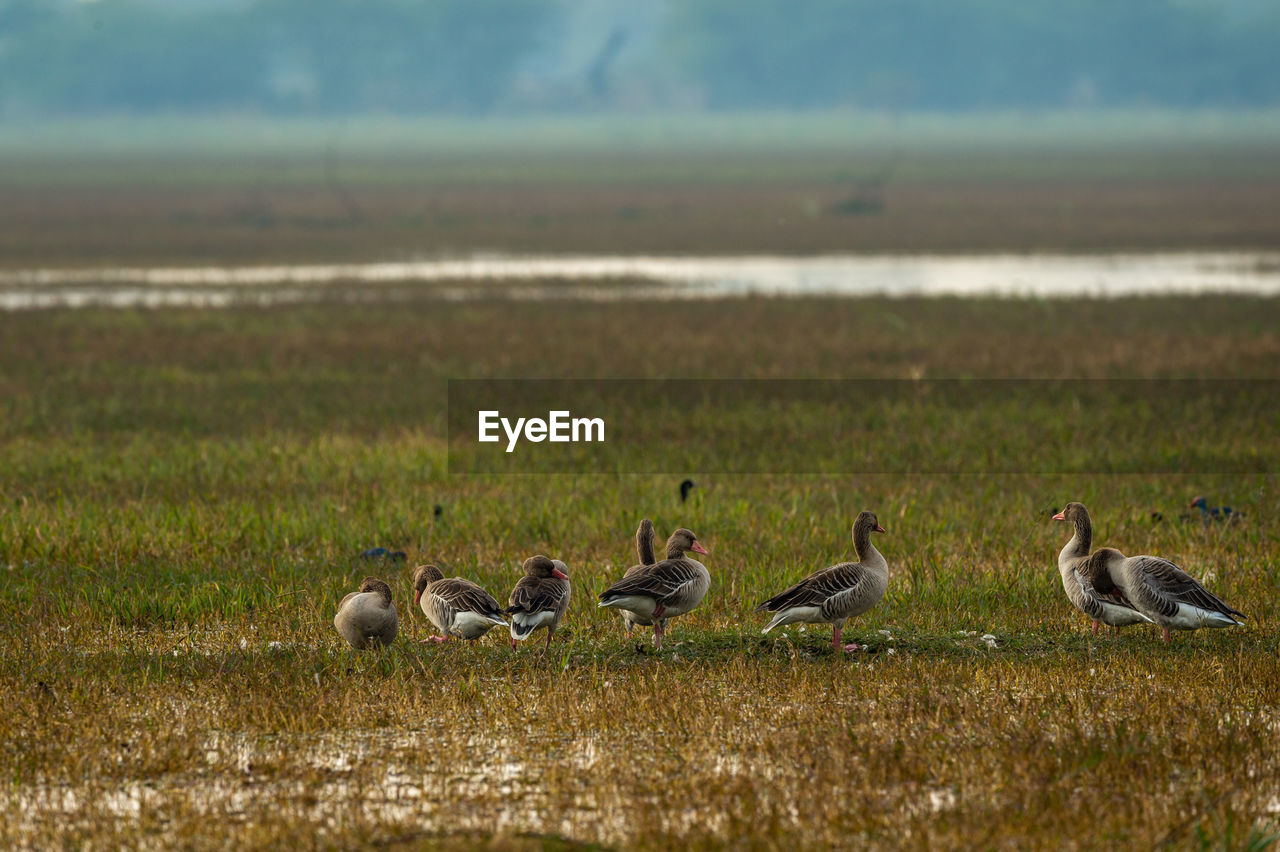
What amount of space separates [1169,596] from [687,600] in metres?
3.58

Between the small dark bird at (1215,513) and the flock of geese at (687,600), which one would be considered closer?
the flock of geese at (687,600)

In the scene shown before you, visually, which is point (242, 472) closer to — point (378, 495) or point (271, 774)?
point (378, 495)

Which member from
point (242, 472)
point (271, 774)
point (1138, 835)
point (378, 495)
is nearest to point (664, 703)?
point (271, 774)

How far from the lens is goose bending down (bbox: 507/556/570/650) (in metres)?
11.5

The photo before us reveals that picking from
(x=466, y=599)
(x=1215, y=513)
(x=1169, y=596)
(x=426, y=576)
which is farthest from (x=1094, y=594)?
(x=1215, y=513)

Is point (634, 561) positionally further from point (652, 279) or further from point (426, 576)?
point (652, 279)

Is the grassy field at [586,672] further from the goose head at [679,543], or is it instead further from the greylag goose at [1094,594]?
the goose head at [679,543]

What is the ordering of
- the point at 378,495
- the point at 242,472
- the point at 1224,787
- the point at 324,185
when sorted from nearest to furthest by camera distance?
1. the point at 1224,787
2. the point at 378,495
3. the point at 242,472
4. the point at 324,185

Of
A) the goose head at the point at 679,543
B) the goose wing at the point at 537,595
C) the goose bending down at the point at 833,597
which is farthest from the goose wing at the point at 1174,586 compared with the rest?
the goose wing at the point at 537,595

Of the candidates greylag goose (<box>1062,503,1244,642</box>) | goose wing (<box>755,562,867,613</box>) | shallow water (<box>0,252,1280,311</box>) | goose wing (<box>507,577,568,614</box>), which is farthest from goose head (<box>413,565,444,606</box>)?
shallow water (<box>0,252,1280,311</box>)

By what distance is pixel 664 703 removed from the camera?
35.1 ft

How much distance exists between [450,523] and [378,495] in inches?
78.3

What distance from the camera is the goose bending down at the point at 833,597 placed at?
11.6 metres

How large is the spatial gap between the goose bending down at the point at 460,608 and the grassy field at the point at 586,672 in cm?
30
